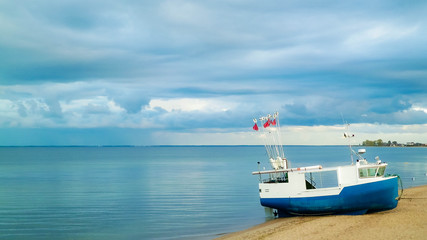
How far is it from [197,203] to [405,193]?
2283 centimetres

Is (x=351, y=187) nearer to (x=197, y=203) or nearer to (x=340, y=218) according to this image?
(x=340, y=218)

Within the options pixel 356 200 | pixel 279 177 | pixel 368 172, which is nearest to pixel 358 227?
pixel 356 200

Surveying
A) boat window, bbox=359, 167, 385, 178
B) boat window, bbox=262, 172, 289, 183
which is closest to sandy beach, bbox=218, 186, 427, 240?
boat window, bbox=359, 167, 385, 178

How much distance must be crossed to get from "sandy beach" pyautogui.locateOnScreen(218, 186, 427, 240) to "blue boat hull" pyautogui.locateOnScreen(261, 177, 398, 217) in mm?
578

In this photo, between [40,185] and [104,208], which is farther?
[40,185]

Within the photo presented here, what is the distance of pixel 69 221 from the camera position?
3338cm

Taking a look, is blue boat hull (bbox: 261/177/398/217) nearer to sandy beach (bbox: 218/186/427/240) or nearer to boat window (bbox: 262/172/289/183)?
sandy beach (bbox: 218/186/427/240)

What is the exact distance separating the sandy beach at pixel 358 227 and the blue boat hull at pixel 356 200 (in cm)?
58

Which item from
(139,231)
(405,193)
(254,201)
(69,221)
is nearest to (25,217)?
(69,221)

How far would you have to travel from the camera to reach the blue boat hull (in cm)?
2688

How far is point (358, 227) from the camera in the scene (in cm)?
2338

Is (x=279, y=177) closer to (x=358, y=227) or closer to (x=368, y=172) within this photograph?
(x=368, y=172)

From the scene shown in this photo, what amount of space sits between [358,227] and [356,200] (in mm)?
4166

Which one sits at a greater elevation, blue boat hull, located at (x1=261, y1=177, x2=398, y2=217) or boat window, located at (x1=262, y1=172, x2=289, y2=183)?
boat window, located at (x1=262, y1=172, x2=289, y2=183)
